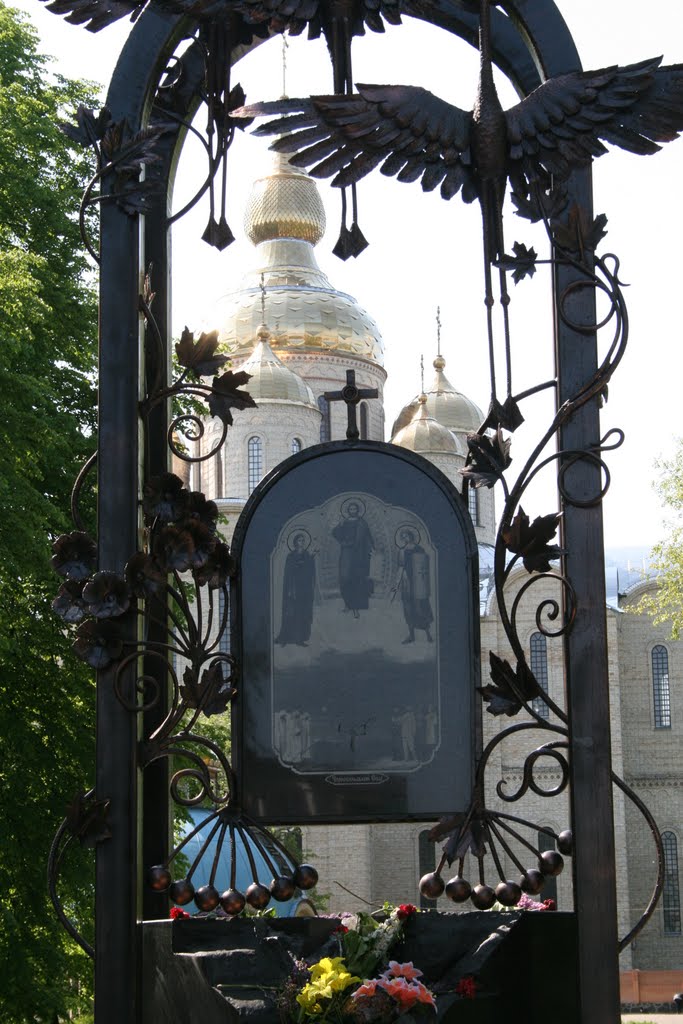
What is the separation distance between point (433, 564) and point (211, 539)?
831 millimetres

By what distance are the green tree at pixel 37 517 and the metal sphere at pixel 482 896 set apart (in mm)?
8996

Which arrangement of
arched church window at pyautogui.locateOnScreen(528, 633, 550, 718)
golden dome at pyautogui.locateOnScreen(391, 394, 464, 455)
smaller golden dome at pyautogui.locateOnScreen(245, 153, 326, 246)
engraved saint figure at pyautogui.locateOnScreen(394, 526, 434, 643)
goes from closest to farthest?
engraved saint figure at pyautogui.locateOnScreen(394, 526, 434, 643)
arched church window at pyautogui.locateOnScreen(528, 633, 550, 718)
golden dome at pyautogui.locateOnScreen(391, 394, 464, 455)
smaller golden dome at pyautogui.locateOnScreen(245, 153, 326, 246)

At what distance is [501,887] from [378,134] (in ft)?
8.50

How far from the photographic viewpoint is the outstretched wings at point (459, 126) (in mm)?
5496

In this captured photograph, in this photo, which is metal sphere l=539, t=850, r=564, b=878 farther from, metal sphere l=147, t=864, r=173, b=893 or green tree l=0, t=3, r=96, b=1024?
green tree l=0, t=3, r=96, b=1024

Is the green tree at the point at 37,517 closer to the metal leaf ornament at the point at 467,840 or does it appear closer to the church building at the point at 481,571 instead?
the metal leaf ornament at the point at 467,840

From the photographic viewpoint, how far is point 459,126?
5590mm

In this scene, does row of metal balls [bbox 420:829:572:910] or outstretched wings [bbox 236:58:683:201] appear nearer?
row of metal balls [bbox 420:829:572:910]

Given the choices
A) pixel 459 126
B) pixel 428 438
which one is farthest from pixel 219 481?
pixel 459 126

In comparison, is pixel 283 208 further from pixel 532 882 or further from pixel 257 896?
pixel 257 896

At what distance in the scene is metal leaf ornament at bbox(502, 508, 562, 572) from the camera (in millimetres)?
5352

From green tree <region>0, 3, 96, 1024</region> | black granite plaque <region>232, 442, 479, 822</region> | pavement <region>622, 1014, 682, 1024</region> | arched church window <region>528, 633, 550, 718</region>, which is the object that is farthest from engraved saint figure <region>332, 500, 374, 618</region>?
arched church window <region>528, 633, 550, 718</region>

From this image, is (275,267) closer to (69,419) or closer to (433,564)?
(69,419)

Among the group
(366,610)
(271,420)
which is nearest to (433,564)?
(366,610)
